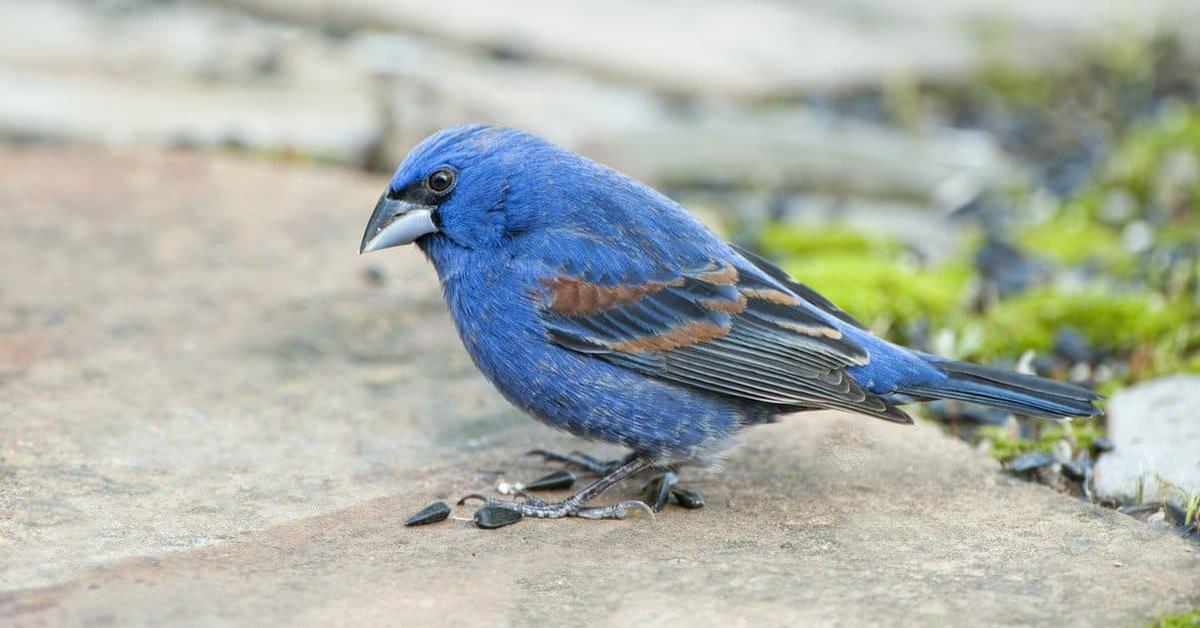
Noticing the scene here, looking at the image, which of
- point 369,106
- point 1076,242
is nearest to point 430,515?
point 1076,242

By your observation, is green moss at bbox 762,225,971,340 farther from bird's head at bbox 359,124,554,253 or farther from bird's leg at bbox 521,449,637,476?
bird's head at bbox 359,124,554,253

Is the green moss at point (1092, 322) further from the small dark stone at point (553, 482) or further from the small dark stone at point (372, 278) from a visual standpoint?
the small dark stone at point (372, 278)

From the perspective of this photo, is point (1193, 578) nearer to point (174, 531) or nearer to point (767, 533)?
point (767, 533)

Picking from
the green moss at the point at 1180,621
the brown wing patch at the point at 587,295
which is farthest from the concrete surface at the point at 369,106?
the green moss at the point at 1180,621

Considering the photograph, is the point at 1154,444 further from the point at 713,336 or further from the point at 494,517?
the point at 494,517

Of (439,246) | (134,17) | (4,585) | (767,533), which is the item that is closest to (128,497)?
(4,585)

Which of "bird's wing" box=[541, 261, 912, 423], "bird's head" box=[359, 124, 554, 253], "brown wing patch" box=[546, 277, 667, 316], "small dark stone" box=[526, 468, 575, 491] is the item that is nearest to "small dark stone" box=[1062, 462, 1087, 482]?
"bird's wing" box=[541, 261, 912, 423]
